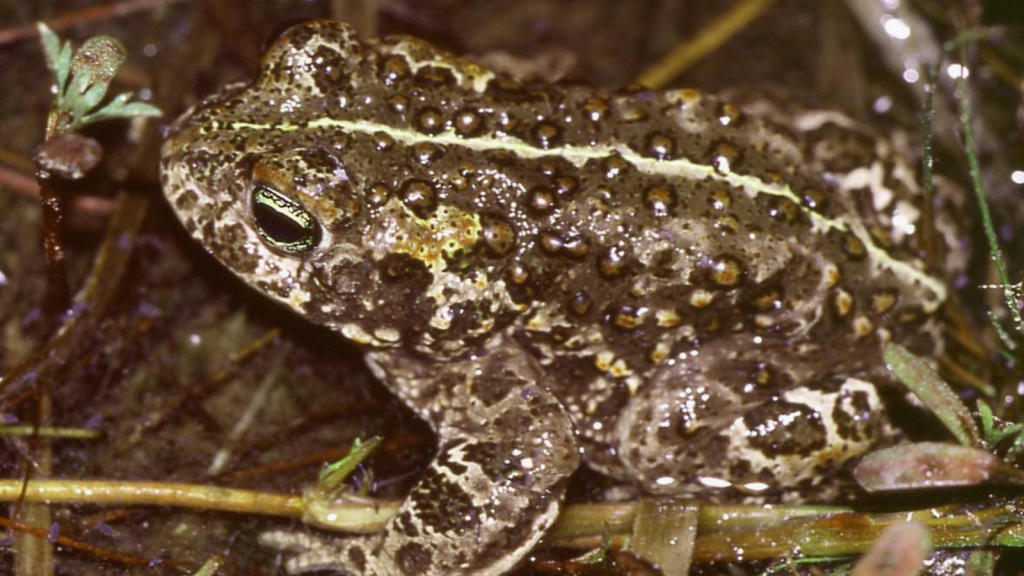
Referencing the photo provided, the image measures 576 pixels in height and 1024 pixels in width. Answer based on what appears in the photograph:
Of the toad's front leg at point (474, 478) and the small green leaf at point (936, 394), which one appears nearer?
the small green leaf at point (936, 394)

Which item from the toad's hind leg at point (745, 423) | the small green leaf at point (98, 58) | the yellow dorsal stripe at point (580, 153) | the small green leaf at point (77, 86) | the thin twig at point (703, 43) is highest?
the thin twig at point (703, 43)

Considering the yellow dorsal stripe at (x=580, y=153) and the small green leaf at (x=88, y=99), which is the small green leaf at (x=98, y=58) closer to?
the small green leaf at (x=88, y=99)

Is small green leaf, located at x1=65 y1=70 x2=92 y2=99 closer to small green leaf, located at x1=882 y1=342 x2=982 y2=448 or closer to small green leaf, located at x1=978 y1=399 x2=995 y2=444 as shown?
small green leaf, located at x1=882 y1=342 x2=982 y2=448

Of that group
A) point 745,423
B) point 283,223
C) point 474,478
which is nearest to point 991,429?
point 745,423

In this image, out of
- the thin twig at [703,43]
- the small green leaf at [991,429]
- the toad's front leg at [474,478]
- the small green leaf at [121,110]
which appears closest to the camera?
the small green leaf at [991,429]

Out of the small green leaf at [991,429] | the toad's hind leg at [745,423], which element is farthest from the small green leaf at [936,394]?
the toad's hind leg at [745,423]

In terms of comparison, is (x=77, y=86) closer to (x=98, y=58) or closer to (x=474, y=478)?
(x=98, y=58)

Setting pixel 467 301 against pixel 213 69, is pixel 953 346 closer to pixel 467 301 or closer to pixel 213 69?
pixel 467 301

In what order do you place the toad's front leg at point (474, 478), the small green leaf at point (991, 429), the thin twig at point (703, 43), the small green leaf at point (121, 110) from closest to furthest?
the small green leaf at point (991, 429) → the small green leaf at point (121, 110) → the toad's front leg at point (474, 478) → the thin twig at point (703, 43)

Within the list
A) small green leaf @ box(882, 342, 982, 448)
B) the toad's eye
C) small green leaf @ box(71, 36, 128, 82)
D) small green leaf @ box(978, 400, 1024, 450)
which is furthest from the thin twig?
small green leaf @ box(71, 36, 128, 82)
